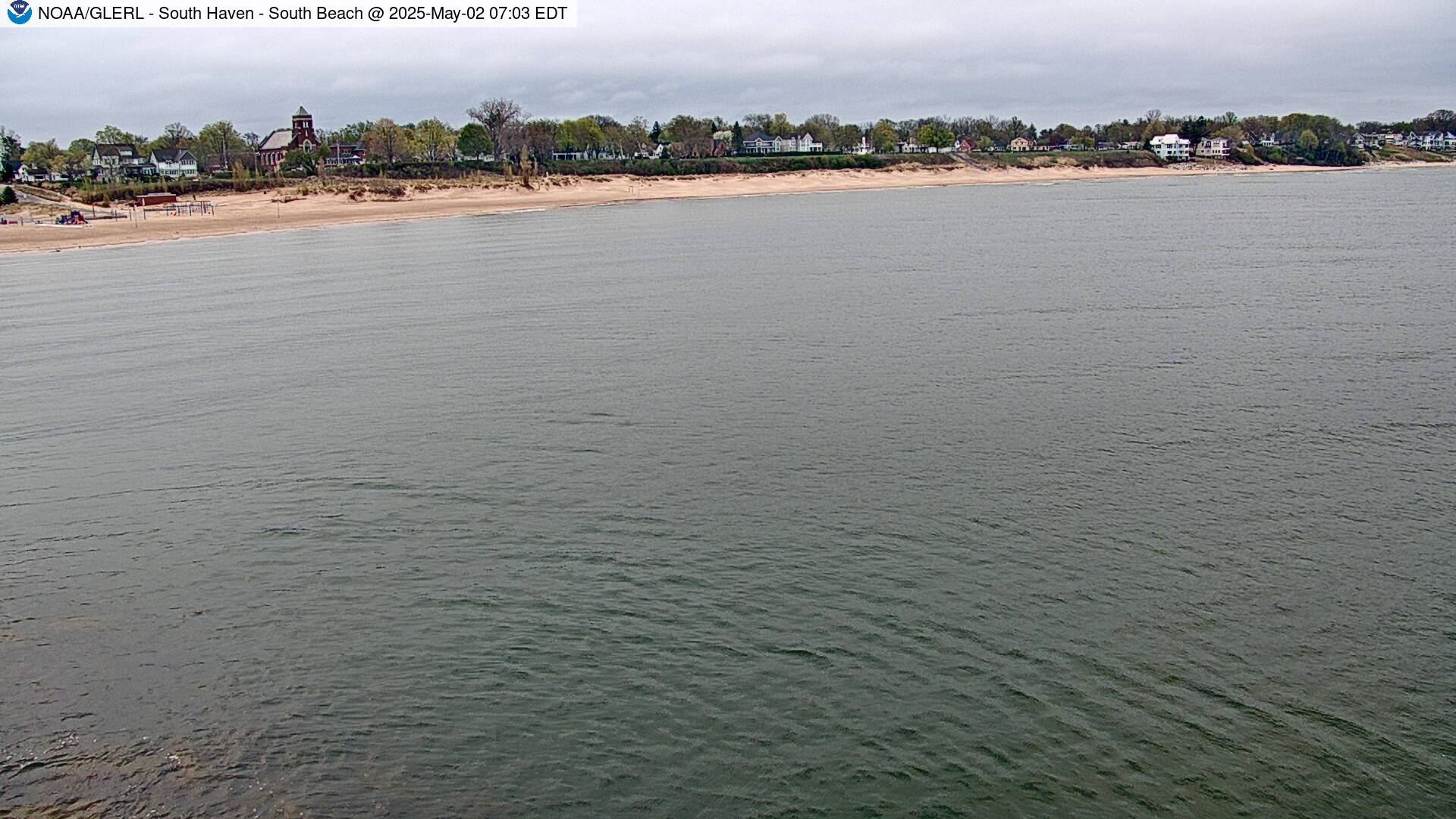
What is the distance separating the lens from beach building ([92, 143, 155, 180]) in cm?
15512

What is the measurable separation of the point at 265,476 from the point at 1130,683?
51.9ft

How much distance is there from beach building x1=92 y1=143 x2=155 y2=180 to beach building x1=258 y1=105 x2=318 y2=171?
17.1m

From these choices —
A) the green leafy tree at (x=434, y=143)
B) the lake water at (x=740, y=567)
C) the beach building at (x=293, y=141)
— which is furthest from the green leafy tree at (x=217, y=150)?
the lake water at (x=740, y=567)

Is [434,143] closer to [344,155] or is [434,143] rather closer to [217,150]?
[344,155]

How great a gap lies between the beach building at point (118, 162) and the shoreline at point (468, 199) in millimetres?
58282

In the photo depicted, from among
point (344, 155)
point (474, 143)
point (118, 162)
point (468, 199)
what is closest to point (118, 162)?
point (118, 162)

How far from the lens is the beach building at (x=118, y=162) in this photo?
15512 centimetres

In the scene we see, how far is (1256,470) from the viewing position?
19750mm

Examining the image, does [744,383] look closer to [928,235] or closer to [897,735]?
[897,735]

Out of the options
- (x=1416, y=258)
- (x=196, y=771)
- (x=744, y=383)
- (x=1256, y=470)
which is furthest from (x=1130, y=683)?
(x=1416, y=258)

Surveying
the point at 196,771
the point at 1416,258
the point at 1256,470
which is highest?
the point at 1416,258

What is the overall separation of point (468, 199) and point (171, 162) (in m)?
74.5

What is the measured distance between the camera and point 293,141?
17750 cm

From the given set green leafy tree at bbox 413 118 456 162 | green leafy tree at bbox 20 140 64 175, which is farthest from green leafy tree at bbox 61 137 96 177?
green leafy tree at bbox 413 118 456 162
